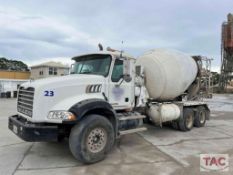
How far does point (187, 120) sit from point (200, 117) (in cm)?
113

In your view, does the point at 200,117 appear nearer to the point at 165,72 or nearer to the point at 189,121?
the point at 189,121

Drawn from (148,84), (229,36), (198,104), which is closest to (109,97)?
(148,84)

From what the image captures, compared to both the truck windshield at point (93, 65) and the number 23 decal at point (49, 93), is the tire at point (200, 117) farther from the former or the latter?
the number 23 decal at point (49, 93)

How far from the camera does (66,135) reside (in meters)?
6.31

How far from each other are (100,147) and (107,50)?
107 inches

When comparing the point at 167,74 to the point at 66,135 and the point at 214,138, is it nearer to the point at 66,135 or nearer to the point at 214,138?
the point at 214,138

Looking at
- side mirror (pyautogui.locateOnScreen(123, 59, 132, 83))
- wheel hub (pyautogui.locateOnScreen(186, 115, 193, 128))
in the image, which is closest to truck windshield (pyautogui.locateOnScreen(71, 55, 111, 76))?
side mirror (pyautogui.locateOnScreen(123, 59, 132, 83))

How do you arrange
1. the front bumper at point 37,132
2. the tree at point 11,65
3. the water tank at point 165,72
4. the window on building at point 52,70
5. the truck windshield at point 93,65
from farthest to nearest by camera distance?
the tree at point 11,65
the window on building at point 52,70
the water tank at point 165,72
the truck windshield at point 93,65
the front bumper at point 37,132

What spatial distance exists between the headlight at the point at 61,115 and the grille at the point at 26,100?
1.58 feet

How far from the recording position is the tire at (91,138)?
563cm

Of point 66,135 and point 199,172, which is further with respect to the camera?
point 66,135

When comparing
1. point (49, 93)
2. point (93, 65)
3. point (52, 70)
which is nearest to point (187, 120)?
point (93, 65)

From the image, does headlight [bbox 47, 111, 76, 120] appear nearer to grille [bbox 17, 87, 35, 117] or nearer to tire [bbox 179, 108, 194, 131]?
grille [bbox 17, 87, 35, 117]

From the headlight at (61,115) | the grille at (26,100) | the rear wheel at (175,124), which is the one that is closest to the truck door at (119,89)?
the headlight at (61,115)
